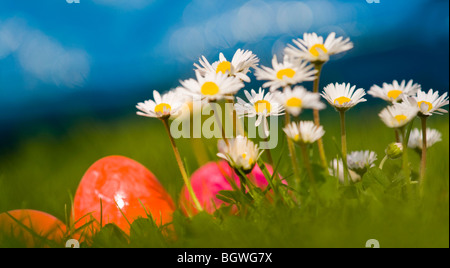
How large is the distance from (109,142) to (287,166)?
933 mm

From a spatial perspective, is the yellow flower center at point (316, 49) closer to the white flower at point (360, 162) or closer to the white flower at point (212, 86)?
the white flower at point (212, 86)

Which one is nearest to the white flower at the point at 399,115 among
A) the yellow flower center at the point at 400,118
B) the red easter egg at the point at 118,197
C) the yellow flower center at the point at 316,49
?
the yellow flower center at the point at 400,118

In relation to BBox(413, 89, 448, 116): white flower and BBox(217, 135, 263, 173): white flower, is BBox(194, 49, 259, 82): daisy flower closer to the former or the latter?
BBox(217, 135, 263, 173): white flower

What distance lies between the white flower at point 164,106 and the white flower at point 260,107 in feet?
0.23

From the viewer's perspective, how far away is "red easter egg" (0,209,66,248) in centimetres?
57

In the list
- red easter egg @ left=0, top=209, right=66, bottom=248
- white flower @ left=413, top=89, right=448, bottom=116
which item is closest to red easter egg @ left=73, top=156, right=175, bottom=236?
red easter egg @ left=0, top=209, right=66, bottom=248

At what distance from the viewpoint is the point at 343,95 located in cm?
52

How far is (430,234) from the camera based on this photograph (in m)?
0.45

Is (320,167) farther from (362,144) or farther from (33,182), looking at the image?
(33,182)

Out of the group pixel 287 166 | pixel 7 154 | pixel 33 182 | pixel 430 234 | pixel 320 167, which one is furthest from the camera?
pixel 7 154

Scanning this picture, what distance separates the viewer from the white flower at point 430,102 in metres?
0.50

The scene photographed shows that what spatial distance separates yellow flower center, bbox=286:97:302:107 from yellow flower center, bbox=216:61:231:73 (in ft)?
0.37

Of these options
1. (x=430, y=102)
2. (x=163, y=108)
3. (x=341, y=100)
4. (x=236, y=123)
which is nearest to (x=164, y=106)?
(x=163, y=108)
